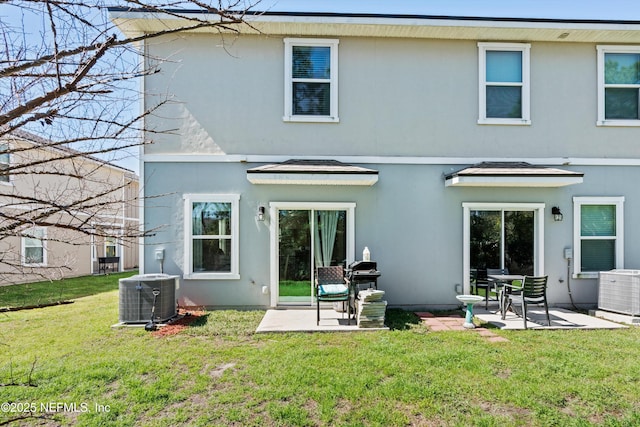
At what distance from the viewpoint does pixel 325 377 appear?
193 inches

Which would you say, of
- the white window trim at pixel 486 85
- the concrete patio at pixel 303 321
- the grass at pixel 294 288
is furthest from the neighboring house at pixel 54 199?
the white window trim at pixel 486 85

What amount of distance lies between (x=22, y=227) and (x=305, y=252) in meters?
7.41

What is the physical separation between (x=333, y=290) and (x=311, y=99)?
16.2 feet

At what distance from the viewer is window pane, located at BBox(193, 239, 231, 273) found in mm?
8961

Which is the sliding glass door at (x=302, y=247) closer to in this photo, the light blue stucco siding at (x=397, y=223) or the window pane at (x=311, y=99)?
the light blue stucco siding at (x=397, y=223)

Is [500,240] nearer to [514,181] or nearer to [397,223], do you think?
[514,181]

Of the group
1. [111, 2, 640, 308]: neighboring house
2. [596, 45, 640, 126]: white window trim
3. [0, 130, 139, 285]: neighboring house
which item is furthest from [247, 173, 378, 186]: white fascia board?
[596, 45, 640, 126]: white window trim

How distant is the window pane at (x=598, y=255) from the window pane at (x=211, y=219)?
942 cm

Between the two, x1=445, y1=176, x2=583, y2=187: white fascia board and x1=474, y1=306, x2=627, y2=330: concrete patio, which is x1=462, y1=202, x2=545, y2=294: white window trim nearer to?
x1=445, y1=176, x2=583, y2=187: white fascia board

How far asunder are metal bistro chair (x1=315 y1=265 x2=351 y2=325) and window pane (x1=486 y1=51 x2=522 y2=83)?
654cm

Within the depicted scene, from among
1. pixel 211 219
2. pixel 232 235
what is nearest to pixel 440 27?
pixel 232 235

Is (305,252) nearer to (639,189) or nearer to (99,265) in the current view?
(639,189)

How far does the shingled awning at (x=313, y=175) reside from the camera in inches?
323

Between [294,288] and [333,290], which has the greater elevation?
[333,290]
